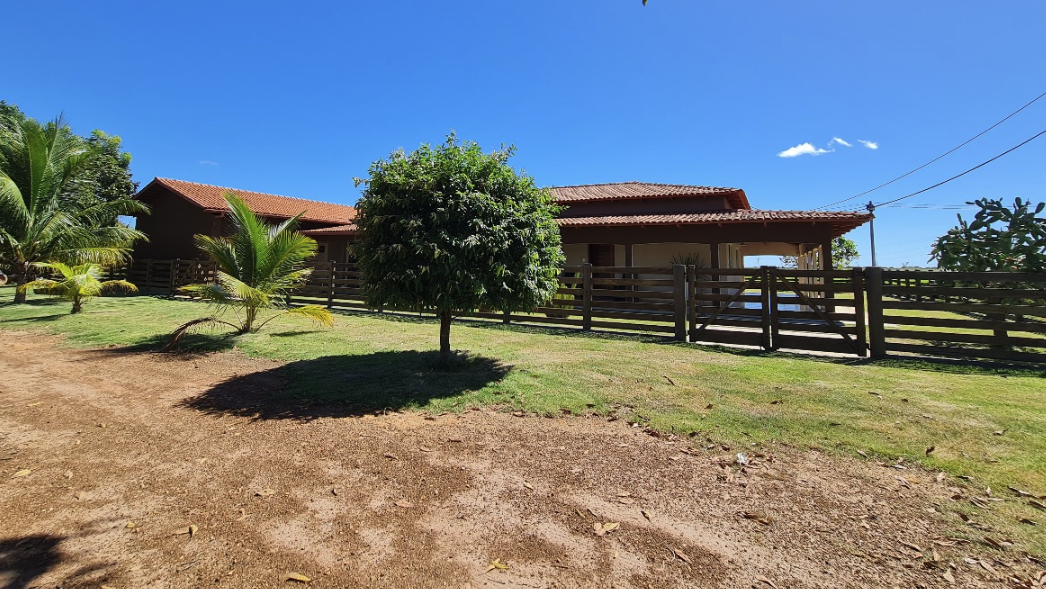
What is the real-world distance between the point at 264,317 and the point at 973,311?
14.8 m

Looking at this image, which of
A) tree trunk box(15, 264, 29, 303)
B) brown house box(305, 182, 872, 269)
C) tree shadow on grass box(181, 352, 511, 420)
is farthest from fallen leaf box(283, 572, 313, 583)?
tree trunk box(15, 264, 29, 303)

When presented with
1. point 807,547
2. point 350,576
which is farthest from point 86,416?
point 807,547

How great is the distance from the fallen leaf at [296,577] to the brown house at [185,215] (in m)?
21.3

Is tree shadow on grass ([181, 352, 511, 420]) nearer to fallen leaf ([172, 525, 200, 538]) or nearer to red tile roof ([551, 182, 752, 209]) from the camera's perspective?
fallen leaf ([172, 525, 200, 538])

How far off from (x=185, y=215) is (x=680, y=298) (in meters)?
25.5

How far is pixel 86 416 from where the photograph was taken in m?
4.57

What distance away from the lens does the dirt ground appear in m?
2.23

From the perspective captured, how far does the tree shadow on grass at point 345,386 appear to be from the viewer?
484cm

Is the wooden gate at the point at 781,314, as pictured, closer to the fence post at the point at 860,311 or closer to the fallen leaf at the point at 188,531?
the fence post at the point at 860,311

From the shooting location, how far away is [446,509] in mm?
2816

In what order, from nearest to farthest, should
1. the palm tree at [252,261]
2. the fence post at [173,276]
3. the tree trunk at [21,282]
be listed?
the palm tree at [252,261] → the tree trunk at [21,282] → the fence post at [173,276]

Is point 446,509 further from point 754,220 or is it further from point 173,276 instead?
point 173,276

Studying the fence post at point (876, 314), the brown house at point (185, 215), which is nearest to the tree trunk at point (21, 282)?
the brown house at point (185, 215)

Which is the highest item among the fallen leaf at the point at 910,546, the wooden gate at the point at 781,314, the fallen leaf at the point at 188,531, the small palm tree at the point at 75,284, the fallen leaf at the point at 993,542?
the small palm tree at the point at 75,284
